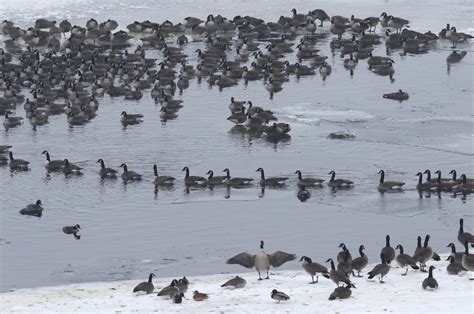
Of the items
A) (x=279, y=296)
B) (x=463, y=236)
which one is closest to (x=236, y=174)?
(x=463, y=236)

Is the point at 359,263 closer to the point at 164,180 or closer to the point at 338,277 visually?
the point at 338,277

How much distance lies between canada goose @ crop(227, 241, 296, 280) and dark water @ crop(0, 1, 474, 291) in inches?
29.9

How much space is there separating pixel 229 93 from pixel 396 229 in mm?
16821

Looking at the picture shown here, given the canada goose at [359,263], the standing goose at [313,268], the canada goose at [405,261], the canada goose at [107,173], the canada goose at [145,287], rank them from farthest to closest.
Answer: the canada goose at [107,173], the canada goose at [359,263], the canada goose at [405,261], the standing goose at [313,268], the canada goose at [145,287]

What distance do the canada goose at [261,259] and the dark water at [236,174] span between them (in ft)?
2.50

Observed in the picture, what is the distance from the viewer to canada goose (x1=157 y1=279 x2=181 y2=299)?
23.5 metres

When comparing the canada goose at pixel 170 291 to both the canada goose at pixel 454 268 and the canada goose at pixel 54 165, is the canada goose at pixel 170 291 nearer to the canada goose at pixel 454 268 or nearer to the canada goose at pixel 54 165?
the canada goose at pixel 454 268

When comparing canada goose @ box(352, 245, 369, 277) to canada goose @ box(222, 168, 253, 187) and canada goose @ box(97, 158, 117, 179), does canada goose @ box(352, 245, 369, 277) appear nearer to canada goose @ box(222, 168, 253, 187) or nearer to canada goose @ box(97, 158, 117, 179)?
canada goose @ box(222, 168, 253, 187)

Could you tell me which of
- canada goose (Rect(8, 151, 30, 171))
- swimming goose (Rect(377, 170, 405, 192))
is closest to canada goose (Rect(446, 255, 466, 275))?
swimming goose (Rect(377, 170, 405, 192))

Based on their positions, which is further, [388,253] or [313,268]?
[388,253]

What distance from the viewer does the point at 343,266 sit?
2458 cm

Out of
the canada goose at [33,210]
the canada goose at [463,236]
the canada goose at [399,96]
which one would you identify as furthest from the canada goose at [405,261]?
the canada goose at [399,96]

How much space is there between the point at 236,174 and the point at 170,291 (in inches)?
424

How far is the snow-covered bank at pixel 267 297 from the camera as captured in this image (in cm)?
2233
